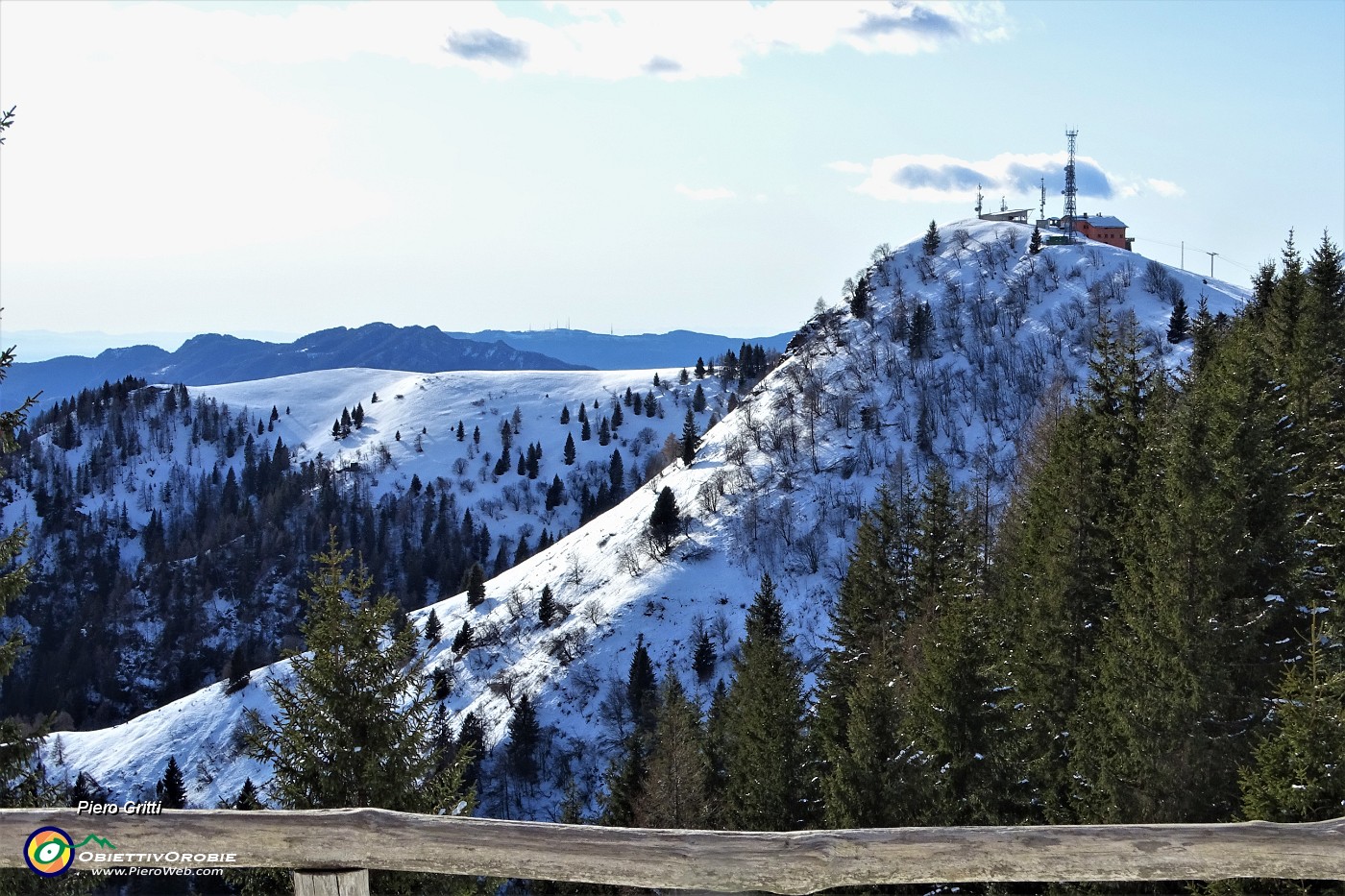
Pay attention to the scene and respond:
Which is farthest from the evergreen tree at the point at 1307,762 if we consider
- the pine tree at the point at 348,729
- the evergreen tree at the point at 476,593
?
the evergreen tree at the point at 476,593

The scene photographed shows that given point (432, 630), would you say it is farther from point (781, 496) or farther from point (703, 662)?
point (781, 496)

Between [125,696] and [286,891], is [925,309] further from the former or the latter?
[125,696]

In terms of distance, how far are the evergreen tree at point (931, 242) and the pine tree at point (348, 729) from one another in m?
138

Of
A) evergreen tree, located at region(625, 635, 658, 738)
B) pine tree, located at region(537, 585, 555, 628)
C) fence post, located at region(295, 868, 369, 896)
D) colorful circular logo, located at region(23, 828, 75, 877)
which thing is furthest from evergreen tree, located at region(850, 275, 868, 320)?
colorful circular logo, located at region(23, 828, 75, 877)

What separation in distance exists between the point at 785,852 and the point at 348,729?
968 centimetres

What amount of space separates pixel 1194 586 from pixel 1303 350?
11166 mm

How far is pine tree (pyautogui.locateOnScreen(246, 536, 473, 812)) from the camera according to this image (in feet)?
41.8

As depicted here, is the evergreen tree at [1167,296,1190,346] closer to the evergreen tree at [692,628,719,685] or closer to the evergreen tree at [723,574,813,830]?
the evergreen tree at [692,628,719,685]

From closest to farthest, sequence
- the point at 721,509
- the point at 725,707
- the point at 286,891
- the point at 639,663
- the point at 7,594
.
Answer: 1. the point at 286,891
2. the point at 7,594
3. the point at 725,707
4. the point at 639,663
5. the point at 721,509

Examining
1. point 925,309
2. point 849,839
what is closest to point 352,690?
point 849,839

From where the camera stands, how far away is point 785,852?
197 inches

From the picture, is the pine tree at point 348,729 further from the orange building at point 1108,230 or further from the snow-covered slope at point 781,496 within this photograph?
the orange building at point 1108,230

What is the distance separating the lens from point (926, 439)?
330 ft

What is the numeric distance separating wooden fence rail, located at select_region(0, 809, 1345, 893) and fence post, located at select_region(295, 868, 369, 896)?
0.10 metres
